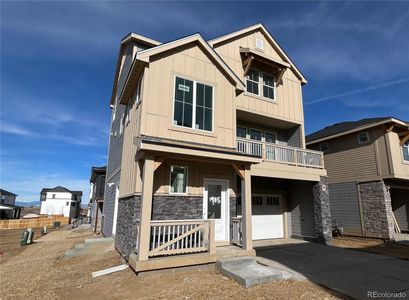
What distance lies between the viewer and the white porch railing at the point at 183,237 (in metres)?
6.80

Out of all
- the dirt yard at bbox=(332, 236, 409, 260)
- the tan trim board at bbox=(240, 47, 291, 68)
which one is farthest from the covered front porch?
the tan trim board at bbox=(240, 47, 291, 68)

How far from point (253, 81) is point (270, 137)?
11.4 feet

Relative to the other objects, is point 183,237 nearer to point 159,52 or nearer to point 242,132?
point 159,52

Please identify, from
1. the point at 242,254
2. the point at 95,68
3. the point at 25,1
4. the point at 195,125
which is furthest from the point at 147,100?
the point at 95,68

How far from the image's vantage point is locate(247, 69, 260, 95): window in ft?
43.0

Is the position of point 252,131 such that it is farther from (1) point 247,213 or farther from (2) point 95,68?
(2) point 95,68

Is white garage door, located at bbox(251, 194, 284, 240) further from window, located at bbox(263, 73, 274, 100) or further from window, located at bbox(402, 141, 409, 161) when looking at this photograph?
window, located at bbox(402, 141, 409, 161)

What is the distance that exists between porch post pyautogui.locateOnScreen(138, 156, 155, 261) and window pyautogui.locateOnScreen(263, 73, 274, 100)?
29.4 feet

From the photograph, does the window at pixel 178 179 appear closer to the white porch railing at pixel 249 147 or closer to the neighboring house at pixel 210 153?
the neighboring house at pixel 210 153

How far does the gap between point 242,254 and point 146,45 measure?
10.1m

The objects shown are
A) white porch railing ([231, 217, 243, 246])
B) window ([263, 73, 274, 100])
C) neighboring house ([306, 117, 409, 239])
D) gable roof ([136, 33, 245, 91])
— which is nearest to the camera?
gable roof ([136, 33, 245, 91])

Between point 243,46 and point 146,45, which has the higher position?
point 243,46

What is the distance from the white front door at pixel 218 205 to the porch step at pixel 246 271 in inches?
59.8

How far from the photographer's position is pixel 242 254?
764 centimetres
